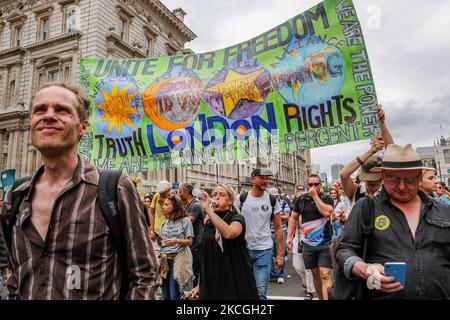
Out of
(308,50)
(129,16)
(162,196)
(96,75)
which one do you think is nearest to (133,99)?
(96,75)

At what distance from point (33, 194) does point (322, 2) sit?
4064 mm

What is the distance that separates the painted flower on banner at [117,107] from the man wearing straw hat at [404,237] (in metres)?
4.05

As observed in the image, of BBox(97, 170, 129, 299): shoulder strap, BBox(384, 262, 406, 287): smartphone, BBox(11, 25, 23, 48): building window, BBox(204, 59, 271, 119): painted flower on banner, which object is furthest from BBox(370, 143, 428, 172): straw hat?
BBox(11, 25, 23, 48): building window

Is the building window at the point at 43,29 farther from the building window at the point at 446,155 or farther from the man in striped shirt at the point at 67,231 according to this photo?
the building window at the point at 446,155

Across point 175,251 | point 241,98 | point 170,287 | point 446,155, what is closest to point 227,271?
point 175,251

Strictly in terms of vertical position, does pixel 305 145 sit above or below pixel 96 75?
below

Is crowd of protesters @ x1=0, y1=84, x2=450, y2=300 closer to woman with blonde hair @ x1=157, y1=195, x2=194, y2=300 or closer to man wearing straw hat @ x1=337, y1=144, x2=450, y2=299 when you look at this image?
man wearing straw hat @ x1=337, y1=144, x2=450, y2=299

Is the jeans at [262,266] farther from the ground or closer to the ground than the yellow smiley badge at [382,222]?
closer to the ground

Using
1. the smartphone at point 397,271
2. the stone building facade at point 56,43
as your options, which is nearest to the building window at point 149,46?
the stone building facade at point 56,43

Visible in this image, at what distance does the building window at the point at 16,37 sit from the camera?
29844 millimetres

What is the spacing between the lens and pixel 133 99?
5539mm
